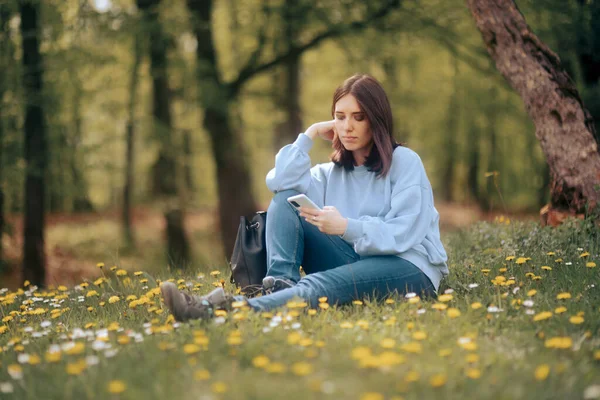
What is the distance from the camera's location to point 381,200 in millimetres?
3812

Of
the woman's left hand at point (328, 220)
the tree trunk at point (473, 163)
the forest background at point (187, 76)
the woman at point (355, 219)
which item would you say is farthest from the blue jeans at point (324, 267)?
the tree trunk at point (473, 163)

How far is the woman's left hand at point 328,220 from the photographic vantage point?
135 inches

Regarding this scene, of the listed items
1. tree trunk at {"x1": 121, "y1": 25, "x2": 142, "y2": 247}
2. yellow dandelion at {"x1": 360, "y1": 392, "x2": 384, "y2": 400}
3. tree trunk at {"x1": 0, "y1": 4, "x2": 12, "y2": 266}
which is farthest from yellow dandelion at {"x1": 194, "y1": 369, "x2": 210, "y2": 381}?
tree trunk at {"x1": 121, "y1": 25, "x2": 142, "y2": 247}

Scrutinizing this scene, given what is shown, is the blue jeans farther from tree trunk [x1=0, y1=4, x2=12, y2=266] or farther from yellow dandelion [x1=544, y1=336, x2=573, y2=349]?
tree trunk [x1=0, y1=4, x2=12, y2=266]

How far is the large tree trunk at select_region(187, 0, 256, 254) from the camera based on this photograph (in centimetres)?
935

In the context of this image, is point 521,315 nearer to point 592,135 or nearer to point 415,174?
point 415,174

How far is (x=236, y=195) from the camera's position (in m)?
10.0

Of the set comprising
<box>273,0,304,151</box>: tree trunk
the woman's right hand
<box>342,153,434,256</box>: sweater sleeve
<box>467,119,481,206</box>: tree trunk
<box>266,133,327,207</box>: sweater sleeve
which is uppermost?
<box>273,0,304,151</box>: tree trunk

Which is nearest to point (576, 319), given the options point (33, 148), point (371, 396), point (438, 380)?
point (438, 380)

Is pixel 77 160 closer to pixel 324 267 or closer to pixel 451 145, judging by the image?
pixel 324 267

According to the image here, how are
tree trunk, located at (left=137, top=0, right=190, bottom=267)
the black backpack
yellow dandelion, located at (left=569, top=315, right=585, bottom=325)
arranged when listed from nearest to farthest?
1. yellow dandelion, located at (left=569, top=315, right=585, bottom=325)
2. the black backpack
3. tree trunk, located at (left=137, top=0, right=190, bottom=267)

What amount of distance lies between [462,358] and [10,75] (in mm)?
7358

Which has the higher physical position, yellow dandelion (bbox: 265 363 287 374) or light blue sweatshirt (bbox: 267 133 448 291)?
light blue sweatshirt (bbox: 267 133 448 291)

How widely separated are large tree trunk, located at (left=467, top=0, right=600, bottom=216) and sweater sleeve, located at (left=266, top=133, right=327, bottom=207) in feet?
7.41
